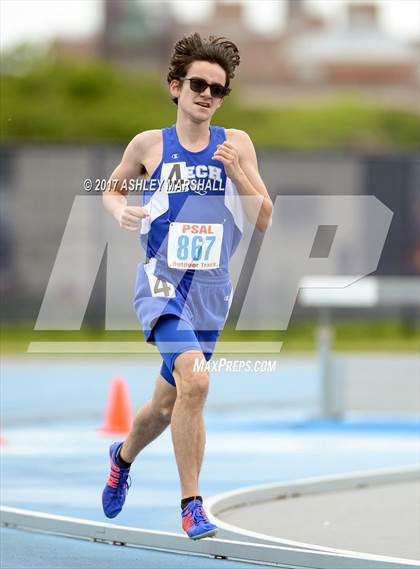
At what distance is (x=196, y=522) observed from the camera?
24.0 feet

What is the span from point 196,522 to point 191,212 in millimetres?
1503

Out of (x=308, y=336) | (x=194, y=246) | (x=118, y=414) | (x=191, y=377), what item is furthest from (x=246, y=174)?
(x=308, y=336)

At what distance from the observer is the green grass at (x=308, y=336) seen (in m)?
23.0

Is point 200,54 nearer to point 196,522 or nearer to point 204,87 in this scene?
point 204,87

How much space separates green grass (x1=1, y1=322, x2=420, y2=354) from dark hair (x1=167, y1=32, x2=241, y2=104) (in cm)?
1488

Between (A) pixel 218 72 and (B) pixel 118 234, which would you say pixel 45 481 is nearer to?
(A) pixel 218 72

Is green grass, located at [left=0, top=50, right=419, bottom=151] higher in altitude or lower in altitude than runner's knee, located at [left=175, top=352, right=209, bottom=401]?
higher

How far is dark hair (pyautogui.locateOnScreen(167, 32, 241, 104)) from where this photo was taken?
7.76 m

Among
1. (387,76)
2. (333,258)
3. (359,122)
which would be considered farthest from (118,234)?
(387,76)

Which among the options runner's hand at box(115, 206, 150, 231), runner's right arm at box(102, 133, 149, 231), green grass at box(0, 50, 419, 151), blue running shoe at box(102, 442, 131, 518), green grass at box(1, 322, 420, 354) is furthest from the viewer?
green grass at box(0, 50, 419, 151)

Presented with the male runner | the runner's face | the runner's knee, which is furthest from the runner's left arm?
the runner's knee

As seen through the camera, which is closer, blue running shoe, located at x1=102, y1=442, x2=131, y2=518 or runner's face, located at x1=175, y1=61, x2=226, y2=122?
runner's face, located at x1=175, y1=61, x2=226, y2=122

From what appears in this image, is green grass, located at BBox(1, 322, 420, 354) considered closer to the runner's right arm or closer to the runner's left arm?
the runner's right arm

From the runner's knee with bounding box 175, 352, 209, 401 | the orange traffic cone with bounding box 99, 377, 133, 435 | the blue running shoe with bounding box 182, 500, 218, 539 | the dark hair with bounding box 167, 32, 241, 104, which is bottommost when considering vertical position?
the blue running shoe with bounding box 182, 500, 218, 539
